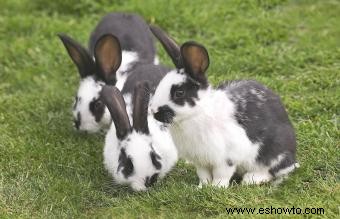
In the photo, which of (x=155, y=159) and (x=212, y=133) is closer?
(x=212, y=133)

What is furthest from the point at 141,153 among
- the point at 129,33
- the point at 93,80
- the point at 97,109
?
the point at 129,33

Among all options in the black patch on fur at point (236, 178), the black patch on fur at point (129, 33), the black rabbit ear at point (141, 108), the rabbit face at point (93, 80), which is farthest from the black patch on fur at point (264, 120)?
the black patch on fur at point (129, 33)

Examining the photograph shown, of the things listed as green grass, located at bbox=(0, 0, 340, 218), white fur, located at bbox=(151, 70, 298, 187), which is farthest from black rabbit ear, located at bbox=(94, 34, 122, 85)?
white fur, located at bbox=(151, 70, 298, 187)

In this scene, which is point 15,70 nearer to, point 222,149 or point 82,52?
point 82,52

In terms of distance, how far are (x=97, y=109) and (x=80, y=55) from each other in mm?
454

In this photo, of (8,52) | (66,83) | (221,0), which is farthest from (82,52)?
(221,0)

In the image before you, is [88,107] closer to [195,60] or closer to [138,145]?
[138,145]

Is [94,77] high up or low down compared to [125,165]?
down

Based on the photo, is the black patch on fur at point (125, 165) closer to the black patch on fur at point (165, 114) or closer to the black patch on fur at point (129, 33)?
the black patch on fur at point (165, 114)

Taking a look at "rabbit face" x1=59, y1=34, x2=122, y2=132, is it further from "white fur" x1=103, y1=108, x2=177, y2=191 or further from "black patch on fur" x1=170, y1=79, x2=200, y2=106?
"black patch on fur" x1=170, y1=79, x2=200, y2=106

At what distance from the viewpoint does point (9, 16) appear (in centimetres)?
886

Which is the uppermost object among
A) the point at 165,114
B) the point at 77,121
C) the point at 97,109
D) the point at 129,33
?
the point at 165,114

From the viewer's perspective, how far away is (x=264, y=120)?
5.04 m

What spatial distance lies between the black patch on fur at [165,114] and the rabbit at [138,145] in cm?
24
